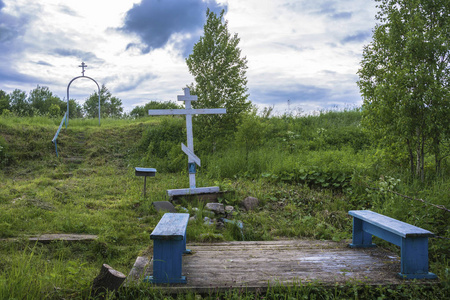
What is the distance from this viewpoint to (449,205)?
564cm

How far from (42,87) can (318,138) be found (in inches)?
1673

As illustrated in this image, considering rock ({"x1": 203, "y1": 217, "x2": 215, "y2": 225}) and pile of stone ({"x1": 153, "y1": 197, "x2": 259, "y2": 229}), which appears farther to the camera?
pile of stone ({"x1": 153, "y1": 197, "x2": 259, "y2": 229})

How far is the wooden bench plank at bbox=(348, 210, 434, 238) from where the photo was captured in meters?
3.63

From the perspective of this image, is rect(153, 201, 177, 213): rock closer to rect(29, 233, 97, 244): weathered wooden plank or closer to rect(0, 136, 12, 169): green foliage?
rect(29, 233, 97, 244): weathered wooden plank

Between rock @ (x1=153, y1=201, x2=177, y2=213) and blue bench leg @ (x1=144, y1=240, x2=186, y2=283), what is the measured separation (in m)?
3.48

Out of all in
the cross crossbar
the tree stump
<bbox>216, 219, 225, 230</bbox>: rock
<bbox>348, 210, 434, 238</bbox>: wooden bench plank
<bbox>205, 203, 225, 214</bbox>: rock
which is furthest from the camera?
the cross crossbar

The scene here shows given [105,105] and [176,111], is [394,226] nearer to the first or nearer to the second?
[176,111]

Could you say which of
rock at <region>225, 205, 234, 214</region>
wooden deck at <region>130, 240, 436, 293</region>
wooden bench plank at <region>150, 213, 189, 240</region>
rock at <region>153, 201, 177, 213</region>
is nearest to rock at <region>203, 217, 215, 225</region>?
rock at <region>225, 205, 234, 214</region>

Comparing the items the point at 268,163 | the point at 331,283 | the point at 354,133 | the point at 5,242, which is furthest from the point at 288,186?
the point at 354,133

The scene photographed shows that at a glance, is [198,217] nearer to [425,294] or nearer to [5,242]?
[5,242]

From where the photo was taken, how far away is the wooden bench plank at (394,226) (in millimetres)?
3633

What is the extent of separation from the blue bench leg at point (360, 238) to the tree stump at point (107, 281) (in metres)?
3.16

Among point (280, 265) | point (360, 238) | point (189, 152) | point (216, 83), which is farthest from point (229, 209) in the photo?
point (216, 83)

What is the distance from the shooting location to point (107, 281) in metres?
3.14
